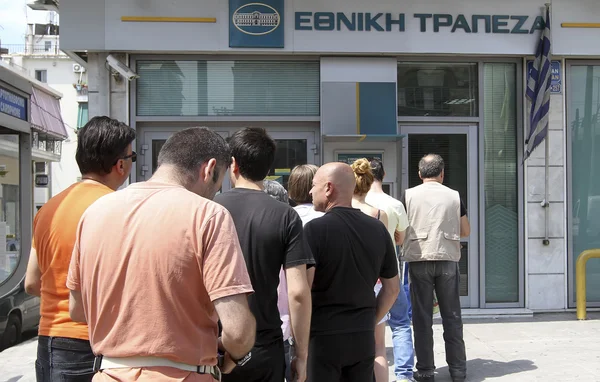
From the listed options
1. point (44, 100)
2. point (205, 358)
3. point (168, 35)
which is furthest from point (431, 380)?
point (44, 100)

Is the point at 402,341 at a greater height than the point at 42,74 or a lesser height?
lesser

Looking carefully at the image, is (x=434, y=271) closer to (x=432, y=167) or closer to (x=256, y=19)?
(x=432, y=167)

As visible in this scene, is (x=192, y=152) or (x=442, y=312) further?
(x=442, y=312)

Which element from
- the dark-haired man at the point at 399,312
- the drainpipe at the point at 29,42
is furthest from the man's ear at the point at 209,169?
the drainpipe at the point at 29,42

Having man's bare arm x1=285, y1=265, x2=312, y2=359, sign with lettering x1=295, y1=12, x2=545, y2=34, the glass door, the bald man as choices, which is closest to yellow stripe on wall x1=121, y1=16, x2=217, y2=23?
sign with lettering x1=295, y1=12, x2=545, y2=34

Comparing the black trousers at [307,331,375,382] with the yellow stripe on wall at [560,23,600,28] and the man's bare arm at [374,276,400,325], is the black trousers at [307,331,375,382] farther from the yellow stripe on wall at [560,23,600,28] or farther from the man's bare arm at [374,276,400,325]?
the yellow stripe on wall at [560,23,600,28]

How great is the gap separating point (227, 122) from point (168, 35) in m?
1.26

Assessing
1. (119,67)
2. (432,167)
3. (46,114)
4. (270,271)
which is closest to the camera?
(270,271)

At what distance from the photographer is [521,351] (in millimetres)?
6367

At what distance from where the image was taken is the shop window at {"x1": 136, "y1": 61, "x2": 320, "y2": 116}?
7.73 metres

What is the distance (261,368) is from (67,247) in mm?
1042

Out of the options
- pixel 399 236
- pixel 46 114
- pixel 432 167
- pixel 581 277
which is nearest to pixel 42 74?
pixel 46 114

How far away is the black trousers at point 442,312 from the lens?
5.35 m

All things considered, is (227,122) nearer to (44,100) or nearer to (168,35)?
(168,35)
